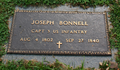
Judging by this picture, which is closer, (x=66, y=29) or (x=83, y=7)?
(x=66, y=29)

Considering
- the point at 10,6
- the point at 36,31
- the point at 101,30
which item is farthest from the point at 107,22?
the point at 10,6

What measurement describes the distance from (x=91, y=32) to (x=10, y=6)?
2566 mm

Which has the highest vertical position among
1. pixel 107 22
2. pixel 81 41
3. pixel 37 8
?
pixel 37 8

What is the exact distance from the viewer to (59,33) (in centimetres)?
332

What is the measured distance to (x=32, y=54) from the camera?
128 inches

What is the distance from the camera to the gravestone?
3.20m

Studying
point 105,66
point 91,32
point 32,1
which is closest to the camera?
point 105,66

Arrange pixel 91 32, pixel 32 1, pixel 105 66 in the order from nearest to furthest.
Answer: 1. pixel 105 66
2. pixel 91 32
3. pixel 32 1

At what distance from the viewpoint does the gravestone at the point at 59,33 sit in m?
3.20

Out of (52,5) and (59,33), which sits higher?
(52,5)

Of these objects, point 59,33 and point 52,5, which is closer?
point 59,33

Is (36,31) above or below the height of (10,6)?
below

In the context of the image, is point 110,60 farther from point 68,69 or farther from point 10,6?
point 10,6

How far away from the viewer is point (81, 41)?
127 inches
